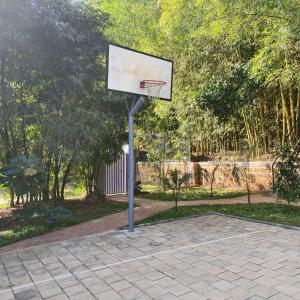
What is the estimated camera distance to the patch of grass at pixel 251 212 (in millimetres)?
5569

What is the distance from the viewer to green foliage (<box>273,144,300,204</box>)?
605 centimetres

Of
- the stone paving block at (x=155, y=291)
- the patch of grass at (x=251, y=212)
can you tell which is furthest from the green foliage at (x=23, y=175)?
the stone paving block at (x=155, y=291)

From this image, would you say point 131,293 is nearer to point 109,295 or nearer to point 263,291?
point 109,295

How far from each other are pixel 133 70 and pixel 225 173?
671 cm

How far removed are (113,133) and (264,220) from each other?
3.81 m

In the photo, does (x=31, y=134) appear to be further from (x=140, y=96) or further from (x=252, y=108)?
(x=252, y=108)

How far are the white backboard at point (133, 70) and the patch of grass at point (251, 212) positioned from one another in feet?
7.52

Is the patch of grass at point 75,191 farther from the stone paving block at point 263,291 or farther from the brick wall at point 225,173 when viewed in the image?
the stone paving block at point 263,291

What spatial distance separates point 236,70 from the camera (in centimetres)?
798

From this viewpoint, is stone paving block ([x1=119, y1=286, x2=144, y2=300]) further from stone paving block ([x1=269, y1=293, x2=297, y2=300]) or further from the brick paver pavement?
the brick paver pavement

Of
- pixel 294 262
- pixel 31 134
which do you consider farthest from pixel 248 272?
pixel 31 134

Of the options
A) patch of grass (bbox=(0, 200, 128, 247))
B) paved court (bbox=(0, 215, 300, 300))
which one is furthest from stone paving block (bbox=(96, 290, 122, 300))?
patch of grass (bbox=(0, 200, 128, 247))

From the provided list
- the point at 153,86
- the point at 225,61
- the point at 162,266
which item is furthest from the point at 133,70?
the point at 225,61

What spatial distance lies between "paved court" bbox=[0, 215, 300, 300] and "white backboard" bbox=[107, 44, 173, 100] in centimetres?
227
